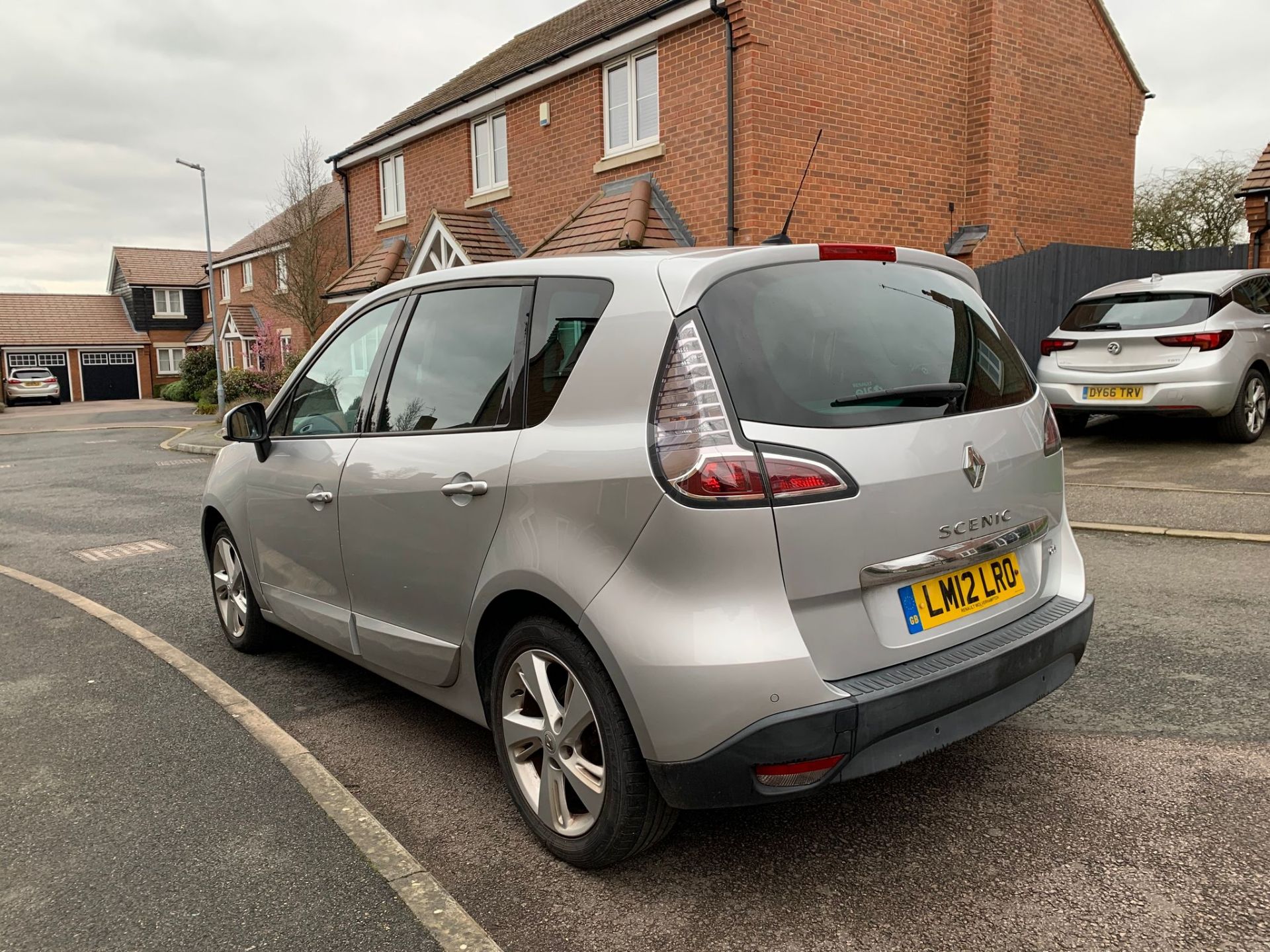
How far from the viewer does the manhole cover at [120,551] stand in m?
7.78

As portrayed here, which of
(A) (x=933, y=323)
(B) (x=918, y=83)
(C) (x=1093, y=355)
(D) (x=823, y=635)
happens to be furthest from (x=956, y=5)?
(D) (x=823, y=635)

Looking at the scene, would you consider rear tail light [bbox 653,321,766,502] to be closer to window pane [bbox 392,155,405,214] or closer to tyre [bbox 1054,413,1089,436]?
tyre [bbox 1054,413,1089,436]

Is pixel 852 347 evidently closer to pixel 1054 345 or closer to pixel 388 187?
pixel 1054 345

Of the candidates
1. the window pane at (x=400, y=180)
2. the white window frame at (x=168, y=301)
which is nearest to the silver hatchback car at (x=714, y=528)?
the window pane at (x=400, y=180)

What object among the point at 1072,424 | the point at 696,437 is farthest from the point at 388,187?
the point at 696,437

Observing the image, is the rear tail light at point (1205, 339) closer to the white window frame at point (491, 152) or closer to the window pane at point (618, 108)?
the window pane at point (618, 108)

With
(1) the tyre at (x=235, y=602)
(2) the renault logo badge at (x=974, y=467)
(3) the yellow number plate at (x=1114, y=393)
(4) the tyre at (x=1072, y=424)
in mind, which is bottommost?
(1) the tyre at (x=235, y=602)

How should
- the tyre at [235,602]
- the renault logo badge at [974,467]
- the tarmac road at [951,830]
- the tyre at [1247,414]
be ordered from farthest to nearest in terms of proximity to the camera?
the tyre at [1247,414]
the tyre at [235,602]
the renault logo badge at [974,467]
the tarmac road at [951,830]

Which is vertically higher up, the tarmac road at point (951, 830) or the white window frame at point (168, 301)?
the white window frame at point (168, 301)

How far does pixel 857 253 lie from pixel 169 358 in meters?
58.7

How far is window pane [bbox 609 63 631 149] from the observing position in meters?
14.7

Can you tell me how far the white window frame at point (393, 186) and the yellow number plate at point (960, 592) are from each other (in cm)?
1973

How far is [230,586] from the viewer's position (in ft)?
16.6

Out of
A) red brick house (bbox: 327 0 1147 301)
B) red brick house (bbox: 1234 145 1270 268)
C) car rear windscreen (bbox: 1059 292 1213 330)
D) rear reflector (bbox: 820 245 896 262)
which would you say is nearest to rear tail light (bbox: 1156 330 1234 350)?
car rear windscreen (bbox: 1059 292 1213 330)
